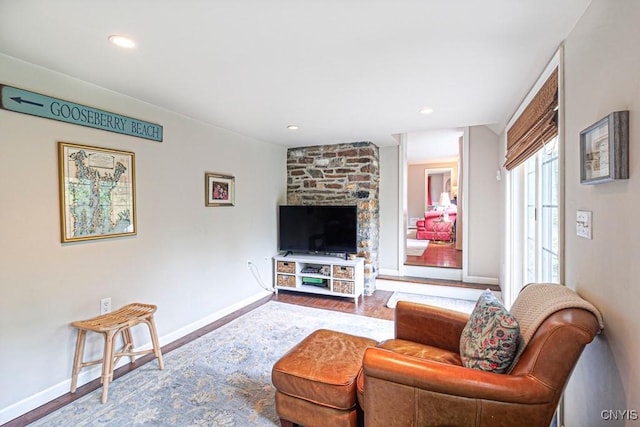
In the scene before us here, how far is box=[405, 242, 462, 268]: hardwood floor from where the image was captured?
16.0ft

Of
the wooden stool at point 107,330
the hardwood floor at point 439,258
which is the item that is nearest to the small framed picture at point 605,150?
the wooden stool at point 107,330

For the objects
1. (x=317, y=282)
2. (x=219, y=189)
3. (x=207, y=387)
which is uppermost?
(x=219, y=189)

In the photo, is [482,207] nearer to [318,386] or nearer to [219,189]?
[219,189]

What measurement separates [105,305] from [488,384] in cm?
257

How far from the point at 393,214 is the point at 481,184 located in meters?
1.33

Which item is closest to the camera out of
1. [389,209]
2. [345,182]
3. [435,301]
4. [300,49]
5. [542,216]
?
[300,49]

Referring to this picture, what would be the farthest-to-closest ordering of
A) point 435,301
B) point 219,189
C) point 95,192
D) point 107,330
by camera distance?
point 435,301, point 219,189, point 95,192, point 107,330

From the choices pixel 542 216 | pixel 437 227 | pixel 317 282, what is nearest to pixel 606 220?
pixel 542 216

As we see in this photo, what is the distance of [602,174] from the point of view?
118 centimetres

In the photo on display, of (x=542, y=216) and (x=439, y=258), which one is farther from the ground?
(x=542, y=216)

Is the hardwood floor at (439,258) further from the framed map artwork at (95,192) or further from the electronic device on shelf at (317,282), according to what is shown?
the framed map artwork at (95,192)

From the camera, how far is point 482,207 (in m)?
4.33

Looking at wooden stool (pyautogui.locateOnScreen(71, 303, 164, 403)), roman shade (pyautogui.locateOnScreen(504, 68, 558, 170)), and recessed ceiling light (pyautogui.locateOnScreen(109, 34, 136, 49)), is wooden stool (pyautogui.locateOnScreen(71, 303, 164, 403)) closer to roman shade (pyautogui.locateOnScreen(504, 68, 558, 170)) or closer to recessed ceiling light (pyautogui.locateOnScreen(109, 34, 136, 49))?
recessed ceiling light (pyautogui.locateOnScreen(109, 34, 136, 49))

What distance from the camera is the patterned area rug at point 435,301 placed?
3.87 meters
